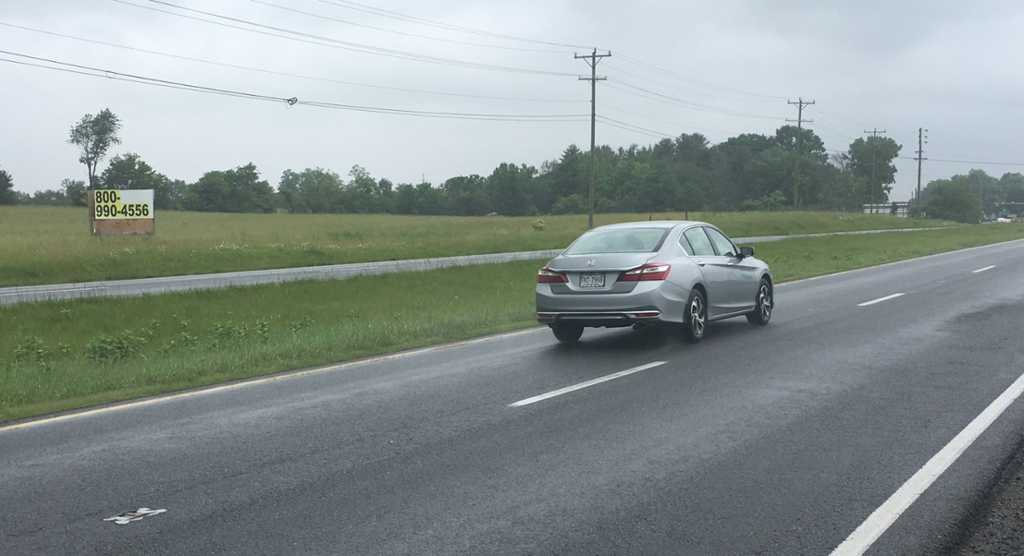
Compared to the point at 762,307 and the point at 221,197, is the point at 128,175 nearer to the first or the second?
the point at 221,197

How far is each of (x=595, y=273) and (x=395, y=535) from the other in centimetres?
683

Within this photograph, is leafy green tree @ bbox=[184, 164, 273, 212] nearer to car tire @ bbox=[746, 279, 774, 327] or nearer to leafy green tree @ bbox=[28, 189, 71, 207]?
leafy green tree @ bbox=[28, 189, 71, 207]

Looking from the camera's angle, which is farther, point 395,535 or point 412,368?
point 412,368

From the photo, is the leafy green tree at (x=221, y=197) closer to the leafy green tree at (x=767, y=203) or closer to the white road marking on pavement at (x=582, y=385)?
the leafy green tree at (x=767, y=203)

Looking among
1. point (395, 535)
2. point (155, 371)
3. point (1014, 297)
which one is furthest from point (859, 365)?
point (1014, 297)

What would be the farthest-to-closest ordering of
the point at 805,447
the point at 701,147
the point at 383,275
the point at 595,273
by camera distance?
the point at 701,147
the point at 383,275
the point at 595,273
the point at 805,447

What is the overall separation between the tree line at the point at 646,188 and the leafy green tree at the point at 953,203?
15 cm

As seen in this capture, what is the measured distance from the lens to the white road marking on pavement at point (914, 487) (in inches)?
178

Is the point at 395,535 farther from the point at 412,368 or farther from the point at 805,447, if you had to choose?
the point at 412,368

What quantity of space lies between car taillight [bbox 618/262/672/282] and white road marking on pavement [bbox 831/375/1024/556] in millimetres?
4134

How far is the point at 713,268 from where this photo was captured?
479 inches

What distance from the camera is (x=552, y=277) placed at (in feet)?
37.4

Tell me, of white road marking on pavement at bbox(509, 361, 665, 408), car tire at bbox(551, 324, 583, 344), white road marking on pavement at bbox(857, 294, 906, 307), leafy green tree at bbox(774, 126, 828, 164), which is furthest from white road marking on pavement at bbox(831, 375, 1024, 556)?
leafy green tree at bbox(774, 126, 828, 164)

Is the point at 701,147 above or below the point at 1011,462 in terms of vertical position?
above
